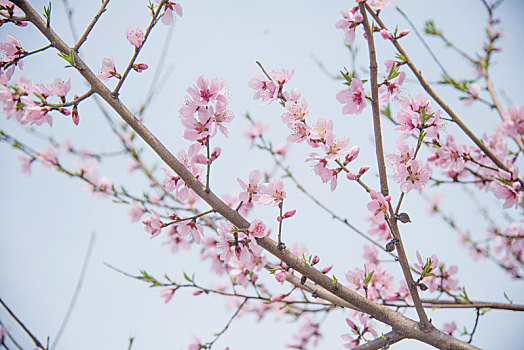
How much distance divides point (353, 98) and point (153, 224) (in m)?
1.47

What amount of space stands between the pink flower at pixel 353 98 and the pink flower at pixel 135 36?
49.1 inches

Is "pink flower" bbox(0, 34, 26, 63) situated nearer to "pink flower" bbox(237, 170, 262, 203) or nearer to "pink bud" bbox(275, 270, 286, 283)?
"pink flower" bbox(237, 170, 262, 203)

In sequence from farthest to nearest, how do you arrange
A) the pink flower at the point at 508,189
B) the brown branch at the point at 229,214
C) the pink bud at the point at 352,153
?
1. the pink flower at the point at 508,189
2. the pink bud at the point at 352,153
3. the brown branch at the point at 229,214

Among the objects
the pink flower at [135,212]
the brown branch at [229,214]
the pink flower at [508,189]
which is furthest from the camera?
the pink flower at [135,212]

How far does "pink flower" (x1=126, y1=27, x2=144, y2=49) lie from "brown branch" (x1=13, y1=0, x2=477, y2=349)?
0.30 meters

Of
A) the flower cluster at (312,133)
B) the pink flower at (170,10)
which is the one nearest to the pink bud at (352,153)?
the flower cluster at (312,133)

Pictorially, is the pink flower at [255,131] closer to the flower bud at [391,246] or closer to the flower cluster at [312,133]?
the flower cluster at [312,133]

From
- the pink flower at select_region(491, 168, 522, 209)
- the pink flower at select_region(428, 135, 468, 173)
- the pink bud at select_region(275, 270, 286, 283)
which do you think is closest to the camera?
the pink bud at select_region(275, 270, 286, 283)

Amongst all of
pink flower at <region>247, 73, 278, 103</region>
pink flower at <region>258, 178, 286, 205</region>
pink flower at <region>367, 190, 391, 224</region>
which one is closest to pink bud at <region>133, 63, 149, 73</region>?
pink flower at <region>247, 73, 278, 103</region>

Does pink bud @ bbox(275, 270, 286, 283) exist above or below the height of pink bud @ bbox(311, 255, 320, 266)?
below

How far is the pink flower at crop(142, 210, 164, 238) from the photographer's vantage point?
184 centimetres

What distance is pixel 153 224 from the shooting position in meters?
1.84

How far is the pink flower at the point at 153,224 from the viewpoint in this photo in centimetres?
A: 184

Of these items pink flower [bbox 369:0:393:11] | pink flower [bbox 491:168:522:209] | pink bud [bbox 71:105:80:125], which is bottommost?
pink bud [bbox 71:105:80:125]
